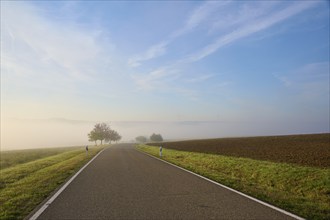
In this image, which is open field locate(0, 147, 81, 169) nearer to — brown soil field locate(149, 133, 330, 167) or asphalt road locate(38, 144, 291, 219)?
brown soil field locate(149, 133, 330, 167)

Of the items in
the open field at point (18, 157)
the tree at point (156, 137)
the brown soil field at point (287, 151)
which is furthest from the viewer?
the tree at point (156, 137)

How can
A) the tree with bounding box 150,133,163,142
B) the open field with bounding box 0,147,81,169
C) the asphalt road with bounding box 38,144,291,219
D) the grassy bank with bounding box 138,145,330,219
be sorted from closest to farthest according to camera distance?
the asphalt road with bounding box 38,144,291,219 → the grassy bank with bounding box 138,145,330,219 → the open field with bounding box 0,147,81,169 → the tree with bounding box 150,133,163,142

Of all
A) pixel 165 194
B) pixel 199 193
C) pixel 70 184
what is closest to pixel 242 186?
pixel 199 193

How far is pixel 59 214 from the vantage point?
679 centimetres

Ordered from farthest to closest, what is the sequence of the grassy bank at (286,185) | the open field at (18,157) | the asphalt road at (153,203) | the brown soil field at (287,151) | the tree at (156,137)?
the tree at (156,137)
the open field at (18,157)
the brown soil field at (287,151)
the grassy bank at (286,185)
the asphalt road at (153,203)

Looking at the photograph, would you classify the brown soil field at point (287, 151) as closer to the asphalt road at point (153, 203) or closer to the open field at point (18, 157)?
the asphalt road at point (153, 203)

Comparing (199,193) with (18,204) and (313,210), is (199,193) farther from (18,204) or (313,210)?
(18,204)

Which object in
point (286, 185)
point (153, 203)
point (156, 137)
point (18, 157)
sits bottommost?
point (18, 157)

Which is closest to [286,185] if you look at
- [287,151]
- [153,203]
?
[153,203]

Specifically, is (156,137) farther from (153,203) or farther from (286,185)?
(153,203)

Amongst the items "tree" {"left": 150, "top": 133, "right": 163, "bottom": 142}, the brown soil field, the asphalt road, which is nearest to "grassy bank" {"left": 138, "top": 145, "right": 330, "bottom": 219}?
the asphalt road

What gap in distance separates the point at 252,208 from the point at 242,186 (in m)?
3.72

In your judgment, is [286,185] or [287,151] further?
[287,151]

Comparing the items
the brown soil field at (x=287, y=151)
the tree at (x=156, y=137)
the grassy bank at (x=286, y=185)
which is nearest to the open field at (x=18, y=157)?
the brown soil field at (x=287, y=151)
